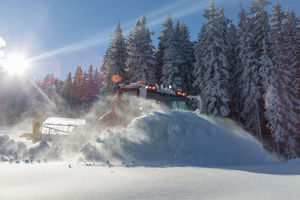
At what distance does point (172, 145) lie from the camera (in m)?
5.16

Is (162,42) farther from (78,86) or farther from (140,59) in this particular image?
(78,86)

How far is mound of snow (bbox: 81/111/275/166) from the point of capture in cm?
480

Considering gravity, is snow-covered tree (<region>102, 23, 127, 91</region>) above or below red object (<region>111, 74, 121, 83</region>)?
above

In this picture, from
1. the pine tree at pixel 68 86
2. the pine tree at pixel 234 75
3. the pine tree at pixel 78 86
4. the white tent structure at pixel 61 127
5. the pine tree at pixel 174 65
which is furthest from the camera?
the pine tree at pixel 68 86

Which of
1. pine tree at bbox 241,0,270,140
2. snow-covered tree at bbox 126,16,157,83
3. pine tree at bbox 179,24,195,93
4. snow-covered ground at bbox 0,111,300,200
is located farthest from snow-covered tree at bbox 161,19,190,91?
snow-covered ground at bbox 0,111,300,200

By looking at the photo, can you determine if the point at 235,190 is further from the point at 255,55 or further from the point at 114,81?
the point at 114,81

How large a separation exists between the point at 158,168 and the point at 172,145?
1.14 m

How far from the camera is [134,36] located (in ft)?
96.2

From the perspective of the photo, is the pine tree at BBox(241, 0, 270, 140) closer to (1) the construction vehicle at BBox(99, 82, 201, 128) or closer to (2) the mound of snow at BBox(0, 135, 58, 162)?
(1) the construction vehicle at BBox(99, 82, 201, 128)

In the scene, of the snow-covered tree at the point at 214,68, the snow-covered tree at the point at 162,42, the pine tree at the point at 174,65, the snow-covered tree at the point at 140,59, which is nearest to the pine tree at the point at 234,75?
the snow-covered tree at the point at 214,68

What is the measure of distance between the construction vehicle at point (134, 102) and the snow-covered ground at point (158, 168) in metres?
2.07

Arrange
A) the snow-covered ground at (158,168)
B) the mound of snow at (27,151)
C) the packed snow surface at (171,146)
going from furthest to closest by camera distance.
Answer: the mound of snow at (27,151) → the packed snow surface at (171,146) → the snow-covered ground at (158,168)

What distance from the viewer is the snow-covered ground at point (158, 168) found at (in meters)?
2.39

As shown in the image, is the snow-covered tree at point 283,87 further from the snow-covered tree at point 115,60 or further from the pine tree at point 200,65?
the snow-covered tree at point 115,60
